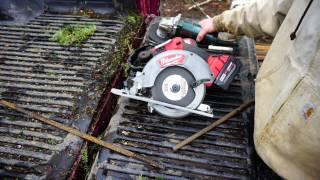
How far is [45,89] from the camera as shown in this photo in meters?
2.45

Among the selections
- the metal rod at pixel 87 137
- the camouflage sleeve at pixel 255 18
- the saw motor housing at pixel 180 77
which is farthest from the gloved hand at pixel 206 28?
the metal rod at pixel 87 137

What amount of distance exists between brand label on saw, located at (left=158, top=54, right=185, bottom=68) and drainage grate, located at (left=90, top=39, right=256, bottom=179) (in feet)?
1.17

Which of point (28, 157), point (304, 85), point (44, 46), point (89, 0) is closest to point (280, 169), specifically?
point (304, 85)

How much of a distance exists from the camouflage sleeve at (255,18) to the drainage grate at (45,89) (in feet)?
3.49

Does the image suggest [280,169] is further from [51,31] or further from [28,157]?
[51,31]

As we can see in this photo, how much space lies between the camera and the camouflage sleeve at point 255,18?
1940 mm

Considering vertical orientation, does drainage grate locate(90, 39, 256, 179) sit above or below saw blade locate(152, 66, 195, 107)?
below

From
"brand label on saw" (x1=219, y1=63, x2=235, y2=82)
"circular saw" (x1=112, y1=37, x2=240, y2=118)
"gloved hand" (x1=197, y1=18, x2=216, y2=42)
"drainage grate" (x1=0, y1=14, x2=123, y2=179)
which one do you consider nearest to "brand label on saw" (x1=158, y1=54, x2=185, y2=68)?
"circular saw" (x1=112, y1=37, x2=240, y2=118)

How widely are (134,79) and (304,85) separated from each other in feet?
3.67

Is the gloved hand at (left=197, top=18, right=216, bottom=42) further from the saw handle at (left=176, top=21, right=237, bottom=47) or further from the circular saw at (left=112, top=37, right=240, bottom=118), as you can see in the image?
the circular saw at (left=112, top=37, right=240, bottom=118)

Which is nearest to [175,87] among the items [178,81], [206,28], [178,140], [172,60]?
[178,81]

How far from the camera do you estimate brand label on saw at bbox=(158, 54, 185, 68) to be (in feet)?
7.06

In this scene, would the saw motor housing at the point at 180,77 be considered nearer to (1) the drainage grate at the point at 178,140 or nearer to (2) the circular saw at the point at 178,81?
(2) the circular saw at the point at 178,81

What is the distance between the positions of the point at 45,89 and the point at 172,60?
1.01m
